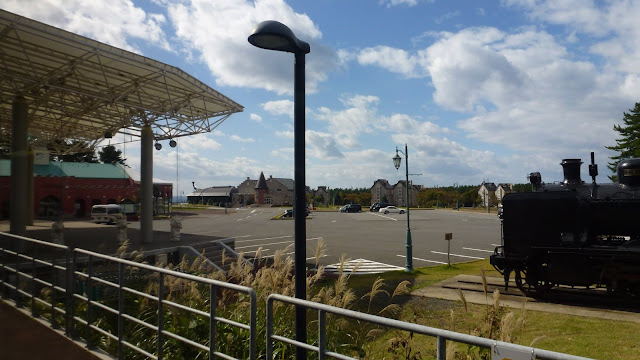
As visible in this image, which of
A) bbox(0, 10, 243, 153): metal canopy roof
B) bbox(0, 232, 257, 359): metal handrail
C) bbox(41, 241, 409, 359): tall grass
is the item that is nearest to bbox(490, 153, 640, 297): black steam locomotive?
bbox(41, 241, 409, 359): tall grass

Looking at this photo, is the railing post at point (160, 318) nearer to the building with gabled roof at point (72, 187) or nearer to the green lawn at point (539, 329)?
→ the green lawn at point (539, 329)

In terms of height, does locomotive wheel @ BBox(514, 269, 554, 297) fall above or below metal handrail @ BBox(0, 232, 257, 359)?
below

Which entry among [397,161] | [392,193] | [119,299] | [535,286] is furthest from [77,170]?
[392,193]

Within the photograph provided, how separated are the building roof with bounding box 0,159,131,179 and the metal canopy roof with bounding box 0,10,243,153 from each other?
1918 cm

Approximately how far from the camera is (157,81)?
59.2 ft

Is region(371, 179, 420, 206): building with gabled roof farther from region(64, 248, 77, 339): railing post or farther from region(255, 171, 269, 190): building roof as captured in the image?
region(64, 248, 77, 339): railing post

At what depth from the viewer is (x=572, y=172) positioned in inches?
514

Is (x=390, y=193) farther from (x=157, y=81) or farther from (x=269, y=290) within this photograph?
(x=269, y=290)

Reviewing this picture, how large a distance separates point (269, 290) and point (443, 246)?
1993 cm

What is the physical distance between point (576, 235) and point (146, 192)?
17858 millimetres

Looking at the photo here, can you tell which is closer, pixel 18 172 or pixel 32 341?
pixel 32 341

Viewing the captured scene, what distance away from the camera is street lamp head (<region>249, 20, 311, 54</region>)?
418 cm

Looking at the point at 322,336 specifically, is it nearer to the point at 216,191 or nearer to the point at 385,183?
the point at 385,183

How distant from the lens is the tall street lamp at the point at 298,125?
13.7 feet
